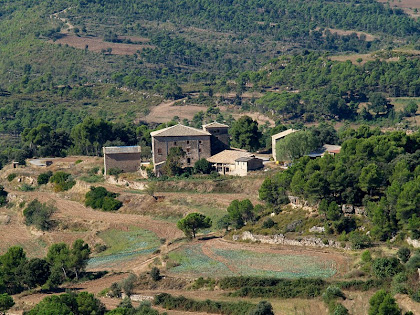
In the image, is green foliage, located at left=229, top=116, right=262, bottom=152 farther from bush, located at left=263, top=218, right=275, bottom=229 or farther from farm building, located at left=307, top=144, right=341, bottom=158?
bush, located at left=263, top=218, right=275, bottom=229

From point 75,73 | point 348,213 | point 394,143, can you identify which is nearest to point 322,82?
point 75,73

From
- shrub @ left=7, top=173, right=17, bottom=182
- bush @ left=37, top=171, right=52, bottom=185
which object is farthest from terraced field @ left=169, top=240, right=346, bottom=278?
shrub @ left=7, top=173, right=17, bottom=182

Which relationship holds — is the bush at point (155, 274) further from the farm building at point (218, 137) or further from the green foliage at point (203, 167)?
the farm building at point (218, 137)

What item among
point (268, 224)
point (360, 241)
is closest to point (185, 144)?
point (268, 224)

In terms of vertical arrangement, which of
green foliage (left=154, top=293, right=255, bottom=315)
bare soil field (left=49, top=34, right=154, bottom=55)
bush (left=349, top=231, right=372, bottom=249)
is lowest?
green foliage (left=154, top=293, right=255, bottom=315)

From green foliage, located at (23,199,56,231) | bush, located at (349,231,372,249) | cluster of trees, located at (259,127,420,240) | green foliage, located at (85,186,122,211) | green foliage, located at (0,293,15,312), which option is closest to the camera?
green foliage, located at (0,293,15,312)

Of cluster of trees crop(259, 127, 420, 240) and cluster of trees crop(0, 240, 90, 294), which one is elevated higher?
cluster of trees crop(259, 127, 420, 240)

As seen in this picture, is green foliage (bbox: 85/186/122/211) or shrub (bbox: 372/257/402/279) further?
green foliage (bbox: 85/186/122/211)

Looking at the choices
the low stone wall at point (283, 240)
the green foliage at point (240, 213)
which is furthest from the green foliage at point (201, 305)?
the green foliage at point (240, 213)
